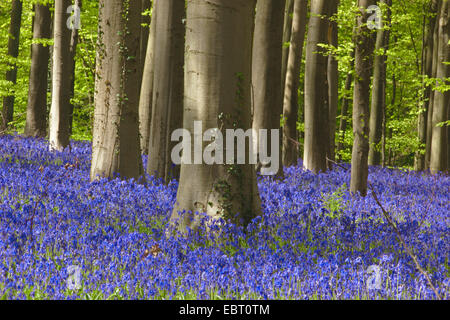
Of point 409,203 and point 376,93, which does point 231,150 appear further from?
point 376,93

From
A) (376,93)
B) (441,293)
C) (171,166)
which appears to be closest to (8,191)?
(171,166)

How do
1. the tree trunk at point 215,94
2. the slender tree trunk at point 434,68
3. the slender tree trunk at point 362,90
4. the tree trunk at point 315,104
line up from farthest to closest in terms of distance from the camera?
the slender tree trunk at point 434,68 < the tree trunk at point 315,104 < the slender tree trunk at point 362,90 < the tree trunk at point 215,94

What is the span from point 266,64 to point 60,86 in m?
5.23

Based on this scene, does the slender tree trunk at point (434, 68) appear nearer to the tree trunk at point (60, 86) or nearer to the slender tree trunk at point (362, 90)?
the slender tree trunk at point (362, 90)

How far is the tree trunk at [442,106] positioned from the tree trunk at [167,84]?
9.53 m

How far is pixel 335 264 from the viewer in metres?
4.73

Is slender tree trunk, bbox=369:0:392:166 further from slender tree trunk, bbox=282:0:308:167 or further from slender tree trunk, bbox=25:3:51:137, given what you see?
slender tree trunk, bbox=25:3:51:137

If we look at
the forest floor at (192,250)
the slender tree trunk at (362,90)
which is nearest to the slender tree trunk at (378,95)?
the slender tree trunk at (362,90)

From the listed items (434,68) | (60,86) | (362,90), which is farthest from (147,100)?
(434,68)

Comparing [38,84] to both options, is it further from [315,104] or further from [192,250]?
[192,250]

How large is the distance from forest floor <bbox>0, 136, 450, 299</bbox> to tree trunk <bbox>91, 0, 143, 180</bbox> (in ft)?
1.70

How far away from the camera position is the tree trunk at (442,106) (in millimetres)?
16172

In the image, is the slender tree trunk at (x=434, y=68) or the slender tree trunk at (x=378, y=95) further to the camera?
the slender tree trunk at (x=378, y=95)

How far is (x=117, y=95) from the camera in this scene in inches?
351
